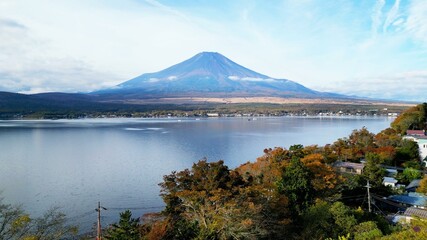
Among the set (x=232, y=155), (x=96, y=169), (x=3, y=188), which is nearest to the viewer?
(x=3, y=188)

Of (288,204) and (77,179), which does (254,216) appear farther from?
(77,179)

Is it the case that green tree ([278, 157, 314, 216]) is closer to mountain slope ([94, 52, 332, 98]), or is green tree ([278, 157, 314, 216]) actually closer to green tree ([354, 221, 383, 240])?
green tree ([354, 221, 383, 240])

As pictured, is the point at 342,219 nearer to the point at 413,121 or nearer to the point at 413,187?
the point at 413,187

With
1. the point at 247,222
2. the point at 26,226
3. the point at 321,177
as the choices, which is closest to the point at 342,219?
the point at 321,177

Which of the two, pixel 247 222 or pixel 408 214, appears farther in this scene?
pixel 408 214

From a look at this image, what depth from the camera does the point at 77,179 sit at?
16938 millimetres

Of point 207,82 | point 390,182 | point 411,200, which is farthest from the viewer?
point 207,82

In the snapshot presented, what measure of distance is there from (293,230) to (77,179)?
11.7 meters

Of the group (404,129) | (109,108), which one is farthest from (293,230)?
(109,108)

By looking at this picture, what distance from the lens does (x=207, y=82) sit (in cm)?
13150

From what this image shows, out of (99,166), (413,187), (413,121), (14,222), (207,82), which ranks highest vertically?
(207,82)

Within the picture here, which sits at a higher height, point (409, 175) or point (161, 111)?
point (161, 111)

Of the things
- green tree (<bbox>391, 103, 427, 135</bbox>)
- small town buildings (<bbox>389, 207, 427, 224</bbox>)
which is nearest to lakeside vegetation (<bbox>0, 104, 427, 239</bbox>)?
small town buildings (<bbox>389, 207, 427, 224</bbox>)

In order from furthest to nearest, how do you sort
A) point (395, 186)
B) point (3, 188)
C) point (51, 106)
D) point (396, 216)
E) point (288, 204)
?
1. point (51, 106)
2. point (3, 188)
3. point (395, 186)
4. point (396, 216)
5. point (288, 204)
